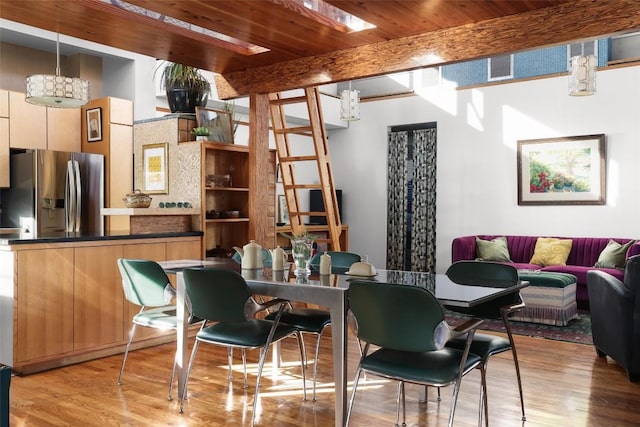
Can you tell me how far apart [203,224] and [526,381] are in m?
3.14

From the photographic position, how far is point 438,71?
31.7ft

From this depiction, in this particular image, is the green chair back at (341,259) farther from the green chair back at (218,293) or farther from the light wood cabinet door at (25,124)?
the light wood cabinet door at (25,124)

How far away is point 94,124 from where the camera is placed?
7547 mm

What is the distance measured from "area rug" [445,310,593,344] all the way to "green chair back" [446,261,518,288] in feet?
7.25

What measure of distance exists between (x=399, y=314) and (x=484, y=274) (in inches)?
51.7

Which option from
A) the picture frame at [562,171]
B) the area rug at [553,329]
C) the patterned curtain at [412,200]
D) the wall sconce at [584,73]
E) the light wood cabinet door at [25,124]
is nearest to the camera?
the area rug at [553,329]

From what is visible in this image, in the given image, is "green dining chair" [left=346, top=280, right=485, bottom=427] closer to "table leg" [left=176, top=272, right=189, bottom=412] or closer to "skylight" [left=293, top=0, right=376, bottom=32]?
"table leg" [left=176, top=272, right=189, bottom=412]

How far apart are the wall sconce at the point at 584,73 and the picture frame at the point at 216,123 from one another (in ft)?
11.9

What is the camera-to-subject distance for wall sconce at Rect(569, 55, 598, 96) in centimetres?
613

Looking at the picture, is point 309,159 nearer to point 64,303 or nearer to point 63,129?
point 64,303

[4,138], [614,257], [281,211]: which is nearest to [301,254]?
[4,138]

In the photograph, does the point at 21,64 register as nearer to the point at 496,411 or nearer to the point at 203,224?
the point at 203,224

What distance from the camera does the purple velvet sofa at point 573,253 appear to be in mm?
7184

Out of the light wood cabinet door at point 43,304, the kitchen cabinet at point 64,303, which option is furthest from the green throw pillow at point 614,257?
the light wood cabinet door at point 43,304
